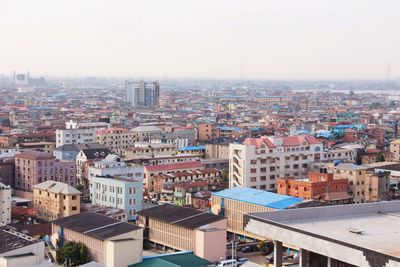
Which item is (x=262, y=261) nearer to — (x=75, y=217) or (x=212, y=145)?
(x=75, y=217)

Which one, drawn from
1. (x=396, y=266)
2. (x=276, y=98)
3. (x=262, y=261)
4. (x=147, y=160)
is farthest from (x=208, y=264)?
(x=276, y=98)

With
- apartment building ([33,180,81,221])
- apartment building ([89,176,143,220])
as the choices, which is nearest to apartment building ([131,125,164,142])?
apartment building ([89,176,143,220])

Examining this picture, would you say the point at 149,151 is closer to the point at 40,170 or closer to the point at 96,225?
the point at 40,170

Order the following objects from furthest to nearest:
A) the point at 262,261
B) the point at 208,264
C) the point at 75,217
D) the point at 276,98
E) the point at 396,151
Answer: the point at 276,98 < the point at 396,151 < the point at 75,217 < the point at 262,261 < the point at 208,264

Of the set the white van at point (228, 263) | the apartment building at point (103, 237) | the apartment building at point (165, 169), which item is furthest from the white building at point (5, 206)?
the white van at point (228, 263)

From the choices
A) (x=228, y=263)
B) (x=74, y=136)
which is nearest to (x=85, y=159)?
(x=74, y=136)

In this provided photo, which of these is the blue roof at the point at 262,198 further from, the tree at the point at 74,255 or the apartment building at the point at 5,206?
the apartment building at the point at 5,206
